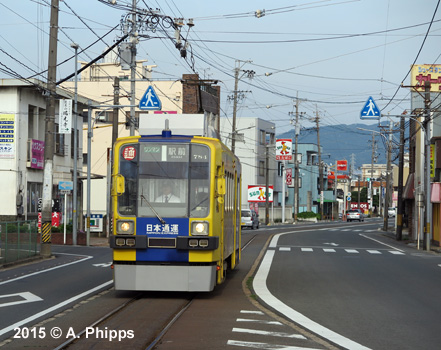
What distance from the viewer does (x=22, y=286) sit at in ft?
59.3

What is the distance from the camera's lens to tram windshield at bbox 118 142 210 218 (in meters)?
14.9

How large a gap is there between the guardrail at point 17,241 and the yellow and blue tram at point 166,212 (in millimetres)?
10400

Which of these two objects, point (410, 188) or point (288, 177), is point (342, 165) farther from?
point (410, 188)

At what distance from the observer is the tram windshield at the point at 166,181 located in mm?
14859

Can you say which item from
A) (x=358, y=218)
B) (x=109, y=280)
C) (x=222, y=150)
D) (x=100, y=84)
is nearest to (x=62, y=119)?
(x=109, y=280)

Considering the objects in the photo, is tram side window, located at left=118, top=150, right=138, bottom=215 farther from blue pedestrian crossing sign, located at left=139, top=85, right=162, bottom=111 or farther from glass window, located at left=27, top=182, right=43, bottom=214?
glass window, located at left=27, top=182, right=43, bottom=214

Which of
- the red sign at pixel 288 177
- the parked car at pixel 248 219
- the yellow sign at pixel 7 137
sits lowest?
Answer: the parked car at pixel 248 219

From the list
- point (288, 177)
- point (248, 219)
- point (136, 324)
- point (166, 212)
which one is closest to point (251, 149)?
point (288, 177)

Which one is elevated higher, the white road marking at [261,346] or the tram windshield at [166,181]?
the tram windshield at [166,181]

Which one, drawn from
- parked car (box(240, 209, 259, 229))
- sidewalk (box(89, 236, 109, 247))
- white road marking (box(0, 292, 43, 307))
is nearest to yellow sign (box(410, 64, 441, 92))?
parked car (box(240, 209, 259, 229))

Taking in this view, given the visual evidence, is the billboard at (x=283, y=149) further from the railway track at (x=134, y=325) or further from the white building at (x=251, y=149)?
the railway track at (x=134, y=325)

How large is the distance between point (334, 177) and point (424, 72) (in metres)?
76.1

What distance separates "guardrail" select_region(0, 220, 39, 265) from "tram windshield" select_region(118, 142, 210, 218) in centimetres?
1044

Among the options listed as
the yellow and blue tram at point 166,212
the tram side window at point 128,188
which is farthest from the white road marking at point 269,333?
the tram side window at point 128,188
